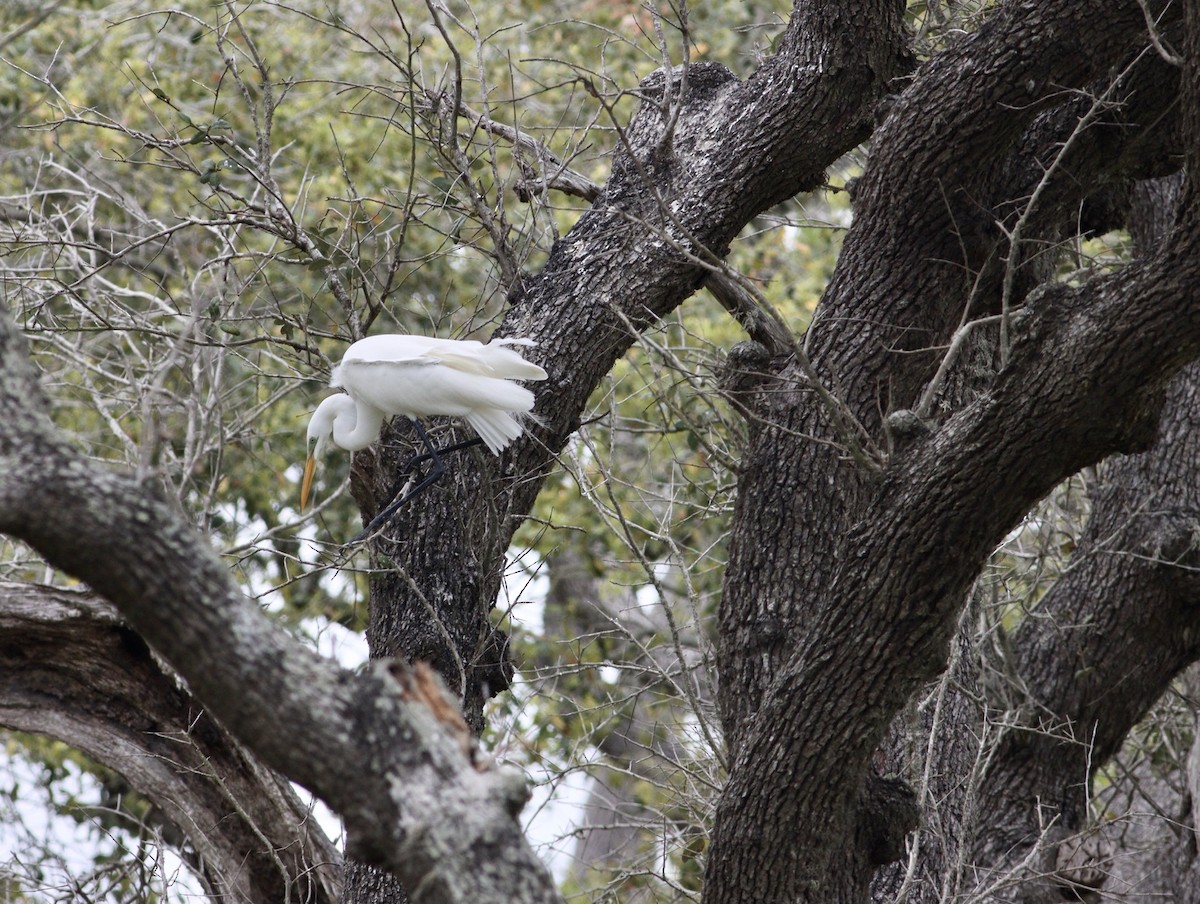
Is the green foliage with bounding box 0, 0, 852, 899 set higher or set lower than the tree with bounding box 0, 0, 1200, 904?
higher

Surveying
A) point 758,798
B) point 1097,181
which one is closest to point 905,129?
point 1097,181

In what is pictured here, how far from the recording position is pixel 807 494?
12.4 ft

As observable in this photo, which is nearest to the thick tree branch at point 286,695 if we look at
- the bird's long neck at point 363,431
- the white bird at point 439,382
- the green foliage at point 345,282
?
the white bird at point 439,382

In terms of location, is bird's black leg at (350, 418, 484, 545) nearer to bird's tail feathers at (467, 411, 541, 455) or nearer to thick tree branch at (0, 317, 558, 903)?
bird's tail feathers at (467, 411, 541, 455)

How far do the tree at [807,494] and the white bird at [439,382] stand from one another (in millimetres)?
120

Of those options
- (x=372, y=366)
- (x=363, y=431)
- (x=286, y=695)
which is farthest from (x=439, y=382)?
(x=286, y=695)

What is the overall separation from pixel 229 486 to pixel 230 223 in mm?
3527

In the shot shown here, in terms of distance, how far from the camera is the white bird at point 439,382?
3619mm

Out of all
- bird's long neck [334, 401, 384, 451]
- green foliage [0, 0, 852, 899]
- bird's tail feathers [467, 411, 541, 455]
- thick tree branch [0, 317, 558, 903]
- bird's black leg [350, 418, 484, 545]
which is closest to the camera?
thick tree branch [0, 317, 558, 903]

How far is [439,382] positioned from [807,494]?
1.11 meters

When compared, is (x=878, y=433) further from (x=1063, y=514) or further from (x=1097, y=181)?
(x=1063, y=514)

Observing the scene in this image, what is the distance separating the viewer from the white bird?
362 centimetres

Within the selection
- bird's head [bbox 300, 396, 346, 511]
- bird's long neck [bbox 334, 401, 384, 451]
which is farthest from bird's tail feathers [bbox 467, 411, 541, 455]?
bird's head [bbox 300, 396, 346, 511]

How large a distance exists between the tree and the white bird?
0.39ft
